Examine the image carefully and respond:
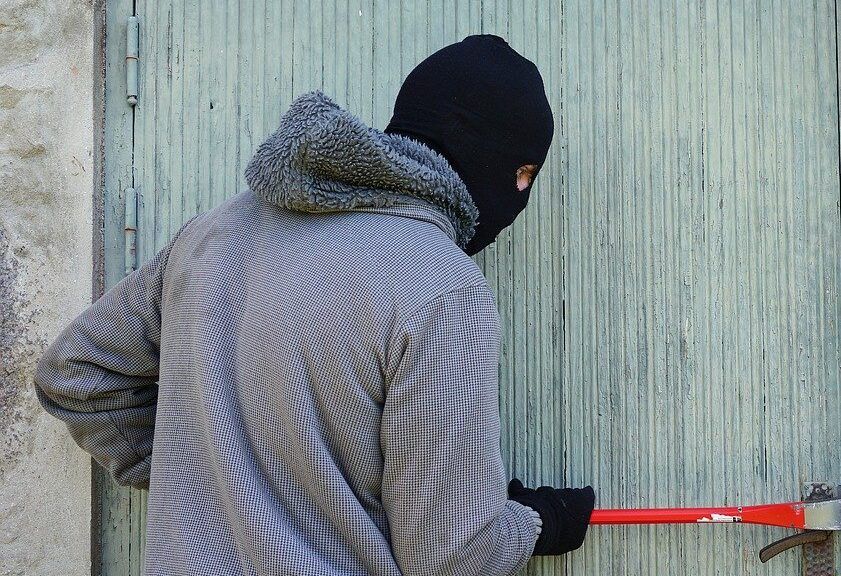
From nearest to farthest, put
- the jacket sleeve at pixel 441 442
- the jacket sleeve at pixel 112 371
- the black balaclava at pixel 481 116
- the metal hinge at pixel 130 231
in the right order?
1. the jacket sleeve at pixel 441 442
2. the black balaclava at pixel 481 116
3. the jacket sleeve at pixel 112 371
4. the metal hinge at pixel 130 231

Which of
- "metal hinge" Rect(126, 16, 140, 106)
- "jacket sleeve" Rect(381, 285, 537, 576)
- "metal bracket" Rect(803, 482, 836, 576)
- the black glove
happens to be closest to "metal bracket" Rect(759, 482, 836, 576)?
"metal bracket" Rect(803, 482, 836, 576)

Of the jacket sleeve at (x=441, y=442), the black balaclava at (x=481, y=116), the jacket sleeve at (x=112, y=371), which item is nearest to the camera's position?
the jacket sleeve at (x=441, y=442)

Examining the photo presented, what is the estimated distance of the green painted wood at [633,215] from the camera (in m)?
2.13

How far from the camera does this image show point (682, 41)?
2172mm

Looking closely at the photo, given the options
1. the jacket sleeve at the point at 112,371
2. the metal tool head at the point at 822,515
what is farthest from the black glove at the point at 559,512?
the jacket sleeve at the point at 112,371

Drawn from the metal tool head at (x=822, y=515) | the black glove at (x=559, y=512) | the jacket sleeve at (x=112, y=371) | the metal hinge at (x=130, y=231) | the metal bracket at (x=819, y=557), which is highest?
the metal hinge at (x=130, y=231)

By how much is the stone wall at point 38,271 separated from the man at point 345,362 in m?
0.46

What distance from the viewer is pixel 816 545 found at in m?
2.12

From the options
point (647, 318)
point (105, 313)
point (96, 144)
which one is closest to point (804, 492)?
point (647, 318)

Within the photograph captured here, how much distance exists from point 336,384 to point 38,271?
89cm

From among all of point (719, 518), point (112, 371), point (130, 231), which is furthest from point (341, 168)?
point (719, 518)

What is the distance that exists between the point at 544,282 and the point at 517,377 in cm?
22

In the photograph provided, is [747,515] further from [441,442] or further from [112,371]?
[112,371]

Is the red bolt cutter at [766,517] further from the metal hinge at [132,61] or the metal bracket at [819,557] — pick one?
the metal hinge at [132,61]
